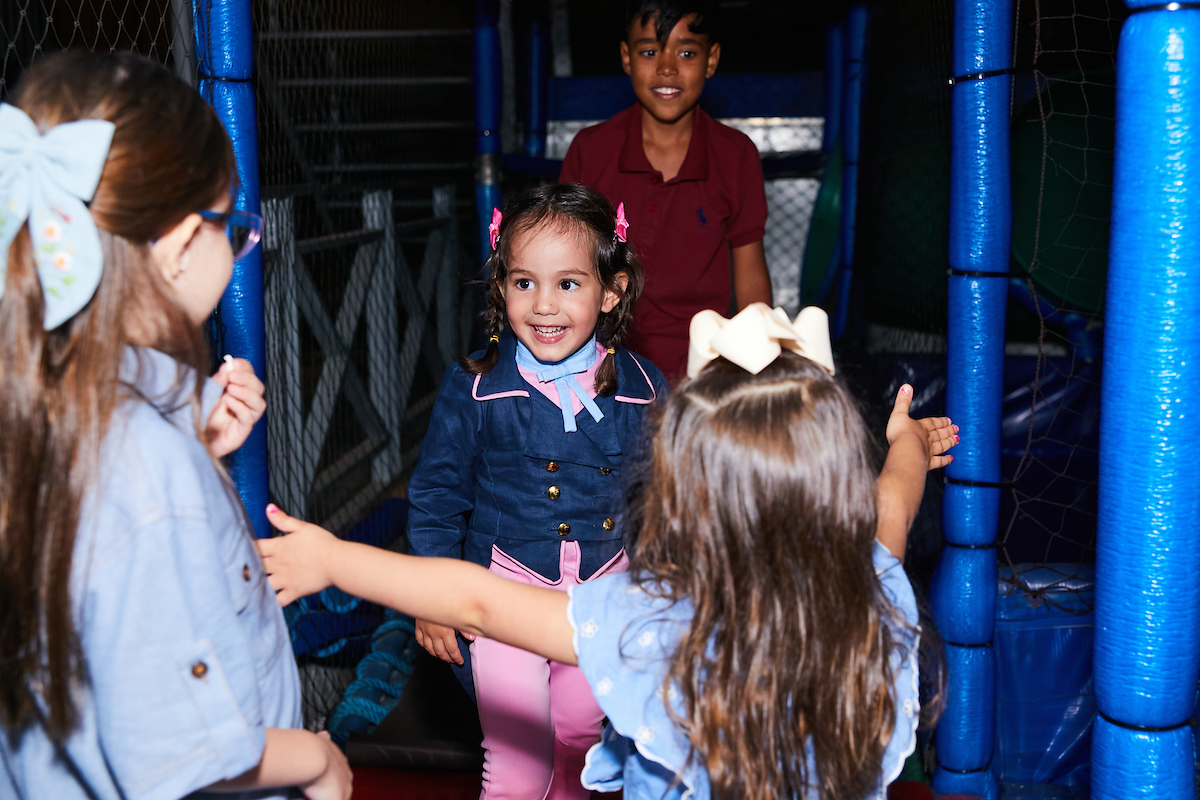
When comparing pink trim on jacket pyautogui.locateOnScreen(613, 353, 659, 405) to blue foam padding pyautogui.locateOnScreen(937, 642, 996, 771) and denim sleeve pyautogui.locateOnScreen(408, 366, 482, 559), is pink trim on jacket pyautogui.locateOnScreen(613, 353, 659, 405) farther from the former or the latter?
blue foam padding pyautogui.locateOnScreen(937, 642, 996, 771)

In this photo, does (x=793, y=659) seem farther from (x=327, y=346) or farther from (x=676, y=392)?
(x=327, y=346)

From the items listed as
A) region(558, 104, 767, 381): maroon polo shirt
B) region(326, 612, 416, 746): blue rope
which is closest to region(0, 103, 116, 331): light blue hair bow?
Result: region(558, 104, 767, 381): maroon polo shirt

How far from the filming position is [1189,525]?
44.4 inches

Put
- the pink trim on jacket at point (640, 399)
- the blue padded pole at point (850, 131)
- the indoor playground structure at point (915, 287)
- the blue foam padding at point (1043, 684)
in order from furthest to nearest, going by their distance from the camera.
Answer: the blue padded pole at point (850, 131), the blue foam padding at point (1043, 684), the pink trim on jacket at point (640, 399), the indoor playground structure at point (915, 287)

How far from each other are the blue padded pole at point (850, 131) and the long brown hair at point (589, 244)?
11.7 ft

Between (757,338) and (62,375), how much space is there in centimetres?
67

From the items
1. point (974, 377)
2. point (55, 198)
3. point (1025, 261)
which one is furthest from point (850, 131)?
point (55, 198)

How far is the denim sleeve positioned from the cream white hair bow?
25.0 inches

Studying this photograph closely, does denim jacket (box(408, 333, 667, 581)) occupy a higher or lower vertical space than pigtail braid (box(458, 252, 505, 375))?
lower

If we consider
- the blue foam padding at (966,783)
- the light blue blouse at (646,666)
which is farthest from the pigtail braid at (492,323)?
the blue foam padding at (966,783)

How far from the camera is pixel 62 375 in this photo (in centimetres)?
85

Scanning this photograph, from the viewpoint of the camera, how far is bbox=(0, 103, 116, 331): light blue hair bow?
2.69 ft

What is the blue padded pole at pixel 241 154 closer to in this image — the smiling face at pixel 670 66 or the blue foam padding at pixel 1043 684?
the smiling face at pixel 670 66

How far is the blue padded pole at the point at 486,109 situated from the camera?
390 centimetres
